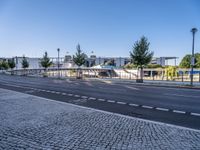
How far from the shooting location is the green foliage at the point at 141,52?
2650cm

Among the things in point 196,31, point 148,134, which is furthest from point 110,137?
point 196,31

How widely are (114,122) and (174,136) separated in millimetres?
2165

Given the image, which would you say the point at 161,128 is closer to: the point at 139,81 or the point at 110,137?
the point at 110,137

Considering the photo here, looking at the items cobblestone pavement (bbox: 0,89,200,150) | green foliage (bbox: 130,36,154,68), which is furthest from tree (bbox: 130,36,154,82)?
cobblestone pavement (bbox: 0,89,200,150)

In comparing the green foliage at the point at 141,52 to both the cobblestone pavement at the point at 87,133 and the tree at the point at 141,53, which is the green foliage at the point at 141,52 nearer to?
the tree at the point at 141,53

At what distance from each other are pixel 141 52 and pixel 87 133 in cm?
2197

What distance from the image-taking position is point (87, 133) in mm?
5984

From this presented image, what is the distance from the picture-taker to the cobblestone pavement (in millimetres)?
5074

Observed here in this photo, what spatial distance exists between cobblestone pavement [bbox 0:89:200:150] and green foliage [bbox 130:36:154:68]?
19.6 m

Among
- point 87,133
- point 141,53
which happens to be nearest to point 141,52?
point 141,53

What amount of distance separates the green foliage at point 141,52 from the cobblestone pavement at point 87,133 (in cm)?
1959

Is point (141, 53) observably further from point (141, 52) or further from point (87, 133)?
point (87, 133)

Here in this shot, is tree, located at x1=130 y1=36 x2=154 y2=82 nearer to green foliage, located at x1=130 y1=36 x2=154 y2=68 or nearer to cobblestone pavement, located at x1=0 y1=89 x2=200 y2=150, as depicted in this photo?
green foliage, located at x1=130 y1=36 x2=154 y2=68

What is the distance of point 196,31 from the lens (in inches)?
847
